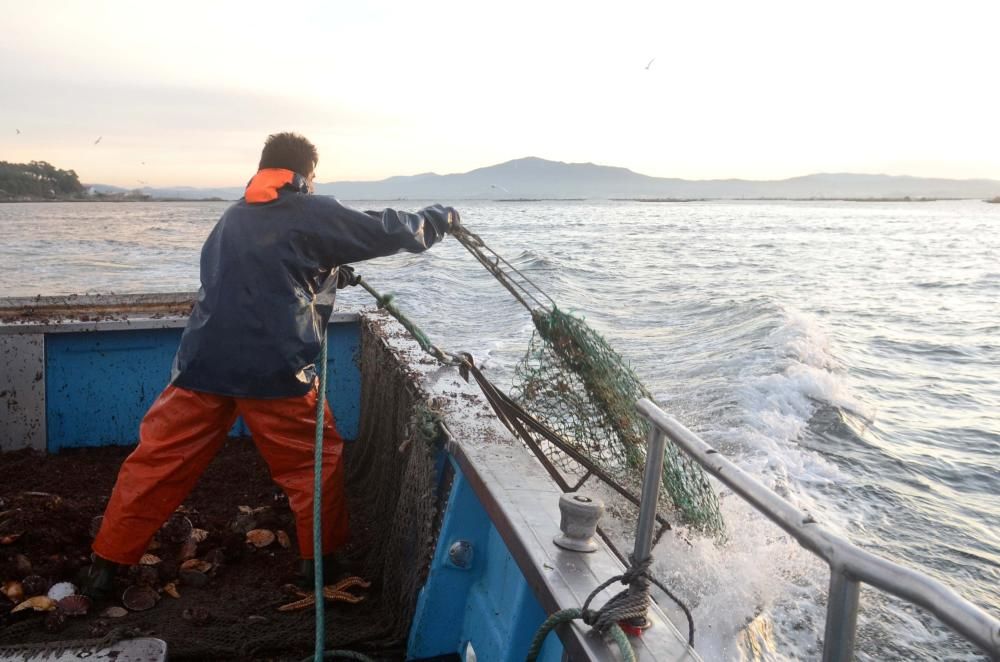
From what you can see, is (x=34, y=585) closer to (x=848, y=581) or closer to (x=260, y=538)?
(x=260, y=538)

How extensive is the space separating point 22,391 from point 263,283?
94.0 inches

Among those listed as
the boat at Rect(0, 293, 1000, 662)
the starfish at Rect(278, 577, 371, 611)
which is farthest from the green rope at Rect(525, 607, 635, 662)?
the starfish at Rect(278, 577, 371, 611)

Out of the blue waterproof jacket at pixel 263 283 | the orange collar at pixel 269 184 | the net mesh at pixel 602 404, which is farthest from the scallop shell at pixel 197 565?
the net mesh at pixel 602 404

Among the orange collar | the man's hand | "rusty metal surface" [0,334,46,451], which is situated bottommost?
"rusty metal surface" [0,334,46,451]

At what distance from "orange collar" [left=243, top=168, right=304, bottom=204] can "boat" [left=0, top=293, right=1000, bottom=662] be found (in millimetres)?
1088

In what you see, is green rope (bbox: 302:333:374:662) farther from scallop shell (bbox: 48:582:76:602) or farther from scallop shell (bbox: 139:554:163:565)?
scallop shell (bbox: 48:582:76:602)

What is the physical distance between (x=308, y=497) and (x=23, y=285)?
53.8ft

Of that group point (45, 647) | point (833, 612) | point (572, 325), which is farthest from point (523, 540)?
point (572, 325)

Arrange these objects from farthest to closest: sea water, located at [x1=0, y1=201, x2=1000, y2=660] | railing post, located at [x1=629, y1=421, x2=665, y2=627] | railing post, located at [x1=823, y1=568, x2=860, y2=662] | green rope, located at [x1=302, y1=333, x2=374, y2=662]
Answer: sea water, located at [x1=0, y1=201, x2=1000, y2=660] → green rope, located at [x1=302, y1=333, x2=374, y2=662] → railing post, located at [x1=629, y1=421, x2=665, y2=627] → railing post, located at [x1=823, y1=568, x2=860, y2=662]

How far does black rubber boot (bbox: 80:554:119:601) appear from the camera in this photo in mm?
2863

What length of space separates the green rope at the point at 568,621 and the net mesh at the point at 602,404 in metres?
1.97

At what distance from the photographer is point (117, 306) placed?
5.42 meters

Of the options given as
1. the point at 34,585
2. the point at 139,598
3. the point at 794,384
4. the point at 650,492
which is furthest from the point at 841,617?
the point at 794,384

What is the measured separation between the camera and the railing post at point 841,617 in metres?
1.07
